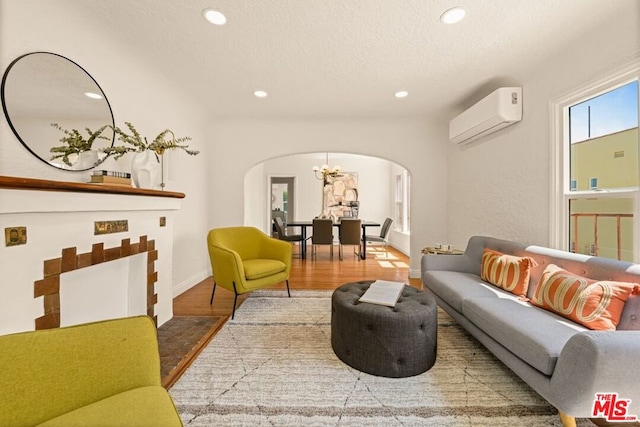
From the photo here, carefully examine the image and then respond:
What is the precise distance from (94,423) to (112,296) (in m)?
1.48

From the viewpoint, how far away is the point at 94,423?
0.77 metres

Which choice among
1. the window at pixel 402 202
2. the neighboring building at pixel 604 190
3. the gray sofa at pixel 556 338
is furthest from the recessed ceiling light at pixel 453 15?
the window at pixel 402 202

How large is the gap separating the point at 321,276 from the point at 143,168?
2.87 metres

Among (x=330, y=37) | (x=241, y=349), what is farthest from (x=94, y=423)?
(x=330, y=37)

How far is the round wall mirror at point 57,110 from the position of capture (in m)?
1.54

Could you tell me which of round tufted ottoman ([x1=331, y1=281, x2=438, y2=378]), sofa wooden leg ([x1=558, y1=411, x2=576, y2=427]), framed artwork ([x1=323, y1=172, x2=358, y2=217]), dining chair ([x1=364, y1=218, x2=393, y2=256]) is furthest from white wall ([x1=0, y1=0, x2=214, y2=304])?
framed artwork ([x1=323, y1=172, x2=358, y2=217])

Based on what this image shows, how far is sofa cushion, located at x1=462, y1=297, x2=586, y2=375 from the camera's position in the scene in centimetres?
130

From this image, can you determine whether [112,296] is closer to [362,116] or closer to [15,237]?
[15,237]

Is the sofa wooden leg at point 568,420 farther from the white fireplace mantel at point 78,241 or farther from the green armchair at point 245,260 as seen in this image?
the white fireplace mantel at point 78,241

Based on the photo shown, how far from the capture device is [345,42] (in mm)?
2225

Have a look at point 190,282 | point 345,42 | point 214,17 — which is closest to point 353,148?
point 345,42

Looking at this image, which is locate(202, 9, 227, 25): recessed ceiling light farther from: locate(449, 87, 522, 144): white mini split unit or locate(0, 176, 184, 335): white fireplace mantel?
locate(449, 87, 522, 144): white mini split unit

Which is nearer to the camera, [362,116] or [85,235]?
[85,235]

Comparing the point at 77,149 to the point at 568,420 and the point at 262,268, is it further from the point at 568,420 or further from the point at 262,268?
the point at 568,420
